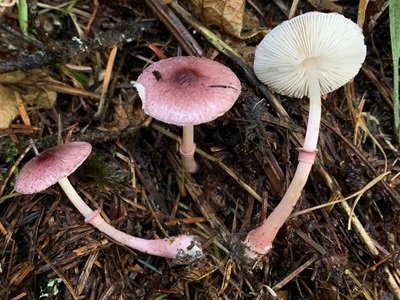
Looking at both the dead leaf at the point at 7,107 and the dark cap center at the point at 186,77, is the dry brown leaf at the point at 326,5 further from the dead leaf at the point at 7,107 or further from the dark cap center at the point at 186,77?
the dead leaf at the point at 7,107

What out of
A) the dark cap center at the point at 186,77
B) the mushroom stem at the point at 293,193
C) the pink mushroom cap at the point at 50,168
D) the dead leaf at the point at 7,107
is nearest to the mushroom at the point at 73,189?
the pink mushroom cap at the point at 50,168

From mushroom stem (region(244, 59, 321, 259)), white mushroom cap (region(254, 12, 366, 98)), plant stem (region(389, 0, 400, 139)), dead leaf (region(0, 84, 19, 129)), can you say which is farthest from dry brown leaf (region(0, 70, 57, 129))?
plant stem (region(389, 0, 400, 139))

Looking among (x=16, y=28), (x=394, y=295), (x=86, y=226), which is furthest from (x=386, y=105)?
(x=16, y=28)

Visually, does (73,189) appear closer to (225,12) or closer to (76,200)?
(76,200)

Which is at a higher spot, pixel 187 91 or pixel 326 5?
pixel 326 5

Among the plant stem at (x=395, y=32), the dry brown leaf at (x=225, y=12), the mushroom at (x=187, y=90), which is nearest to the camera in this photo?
the mushroom at (x=187, y=90)

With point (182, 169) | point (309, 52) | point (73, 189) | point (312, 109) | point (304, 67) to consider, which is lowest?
point (73, 189)

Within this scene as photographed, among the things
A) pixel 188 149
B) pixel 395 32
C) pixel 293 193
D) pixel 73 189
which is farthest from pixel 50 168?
pixel 395 32
